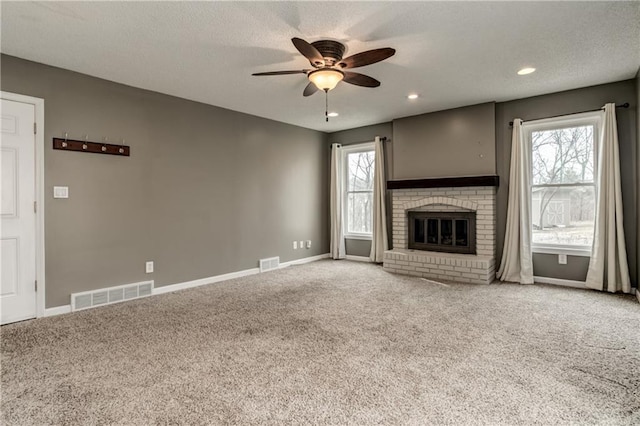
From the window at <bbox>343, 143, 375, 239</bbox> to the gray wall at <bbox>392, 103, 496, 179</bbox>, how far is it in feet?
2.40

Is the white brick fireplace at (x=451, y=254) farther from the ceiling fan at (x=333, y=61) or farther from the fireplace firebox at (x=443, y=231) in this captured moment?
the ceiling fan at (x=333, y=61)

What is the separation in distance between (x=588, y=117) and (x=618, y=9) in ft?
7.20

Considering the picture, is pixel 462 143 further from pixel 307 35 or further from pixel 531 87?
pixel 307 35

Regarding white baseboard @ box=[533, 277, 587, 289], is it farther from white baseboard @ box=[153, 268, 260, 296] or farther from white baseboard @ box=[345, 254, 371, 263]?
white baseboard @ box=[153, 268, 260, 296]

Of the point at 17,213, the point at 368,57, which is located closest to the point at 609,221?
the point at 368,57

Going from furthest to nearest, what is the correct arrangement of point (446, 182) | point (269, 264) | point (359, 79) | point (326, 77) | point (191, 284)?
point (269, 264) → point (446, 182) → point (191, 284) → point (359, 79) → point (326, 77)

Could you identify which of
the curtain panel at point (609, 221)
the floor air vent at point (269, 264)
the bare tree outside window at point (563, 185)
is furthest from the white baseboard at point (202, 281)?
the curtain panel at point (609, 221)

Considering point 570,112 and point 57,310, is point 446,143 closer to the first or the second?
Result: point 570,112

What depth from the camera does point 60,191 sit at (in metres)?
3.62

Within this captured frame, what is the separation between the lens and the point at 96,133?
12.7 ft

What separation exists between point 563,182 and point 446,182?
148cm

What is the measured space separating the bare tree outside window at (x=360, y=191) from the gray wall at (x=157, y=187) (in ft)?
3.62

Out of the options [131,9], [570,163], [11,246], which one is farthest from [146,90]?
[570,163]

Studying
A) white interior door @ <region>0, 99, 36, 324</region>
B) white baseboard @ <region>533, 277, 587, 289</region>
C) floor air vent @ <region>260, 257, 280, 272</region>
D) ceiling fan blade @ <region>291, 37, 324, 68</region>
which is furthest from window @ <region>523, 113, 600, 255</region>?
white interior door @ <region>0, 99, 36, 324</region>
